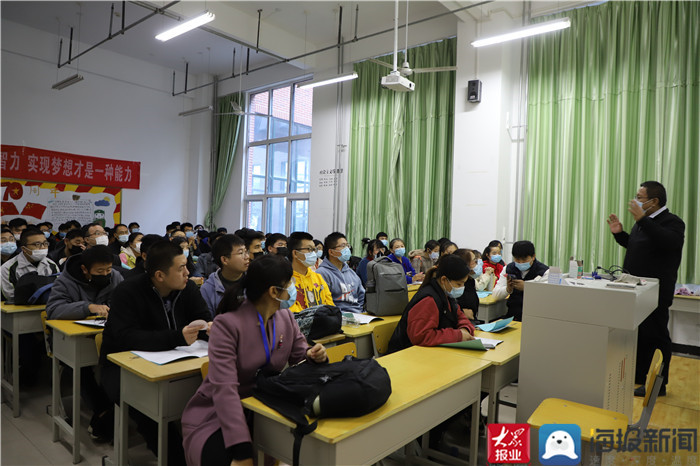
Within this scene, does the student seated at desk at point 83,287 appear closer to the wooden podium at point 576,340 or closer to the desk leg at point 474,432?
the desk leg at point 474,432

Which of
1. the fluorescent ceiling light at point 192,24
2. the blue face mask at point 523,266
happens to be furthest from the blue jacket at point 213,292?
the fluorescent ceiling light at point 192,24

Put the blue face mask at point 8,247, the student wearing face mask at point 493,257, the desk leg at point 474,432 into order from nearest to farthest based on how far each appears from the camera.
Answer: the desk leg at point 474,432 → the blue face mask at point 8,247 → the student wearing face mask at point 493,257

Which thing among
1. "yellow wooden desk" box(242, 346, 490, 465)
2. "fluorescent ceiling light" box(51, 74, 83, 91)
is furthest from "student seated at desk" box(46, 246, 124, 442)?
"fluorescent ceiling light" box(51, 74, 83, 91)

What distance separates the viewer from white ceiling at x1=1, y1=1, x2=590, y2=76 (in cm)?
687

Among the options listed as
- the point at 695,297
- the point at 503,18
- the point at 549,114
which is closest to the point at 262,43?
the point at 503,18

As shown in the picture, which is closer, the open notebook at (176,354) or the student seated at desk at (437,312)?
the open notebook at (176,354)

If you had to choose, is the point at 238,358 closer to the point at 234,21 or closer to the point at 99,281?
the point at 99,281

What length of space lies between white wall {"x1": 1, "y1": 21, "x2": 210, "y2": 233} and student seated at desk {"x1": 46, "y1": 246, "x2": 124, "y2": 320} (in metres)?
6.77

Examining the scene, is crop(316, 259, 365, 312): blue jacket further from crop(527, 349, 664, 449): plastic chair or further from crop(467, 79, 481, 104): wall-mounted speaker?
crop(467, 79, 481, 104): wall-mounted speaker

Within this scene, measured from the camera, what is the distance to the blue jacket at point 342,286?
3725 mm

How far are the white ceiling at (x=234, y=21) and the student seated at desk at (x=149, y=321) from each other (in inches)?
204

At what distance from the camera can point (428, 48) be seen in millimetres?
7250

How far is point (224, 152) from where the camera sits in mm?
10672

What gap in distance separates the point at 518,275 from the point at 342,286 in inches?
62.1
